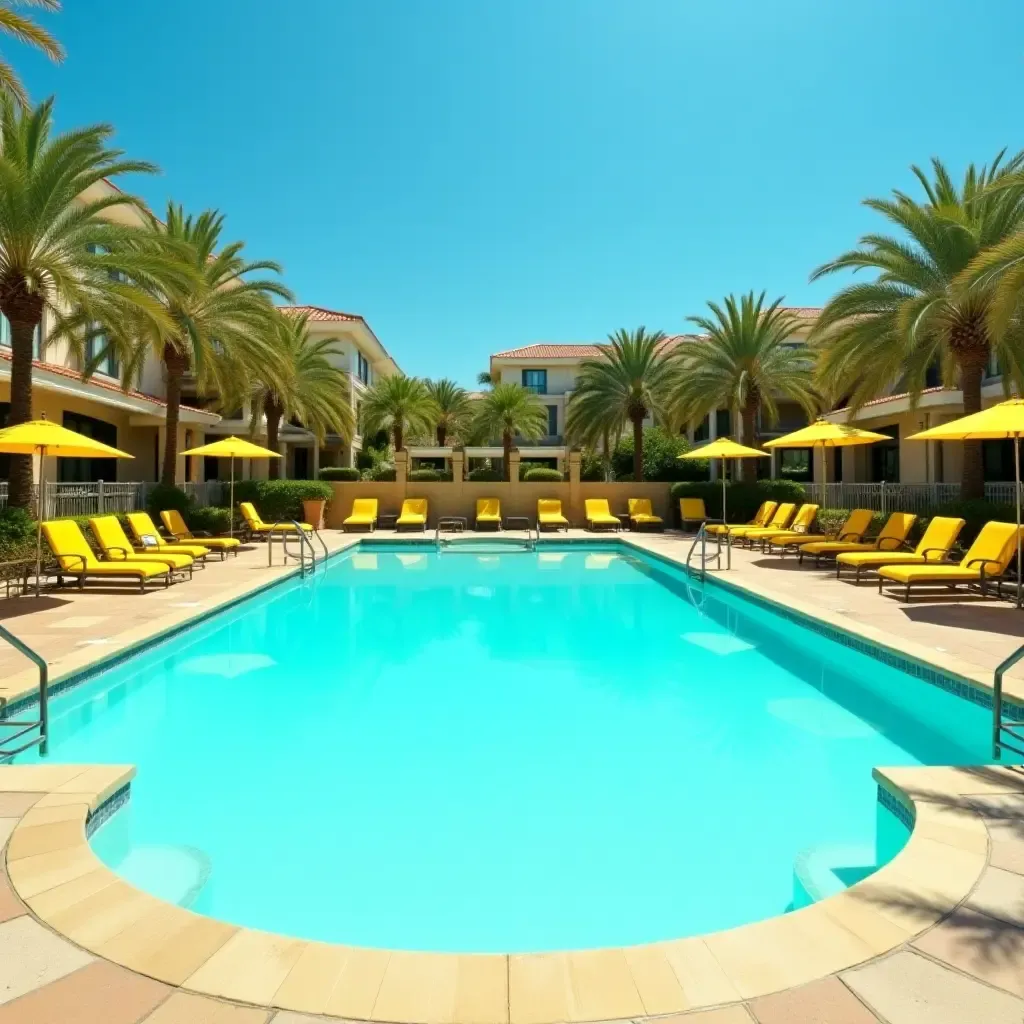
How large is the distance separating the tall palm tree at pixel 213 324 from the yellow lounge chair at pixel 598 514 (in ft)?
36.1

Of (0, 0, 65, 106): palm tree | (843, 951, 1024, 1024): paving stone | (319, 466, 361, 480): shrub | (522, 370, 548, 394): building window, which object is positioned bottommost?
(843, 951, 1024, 1024): paving stone

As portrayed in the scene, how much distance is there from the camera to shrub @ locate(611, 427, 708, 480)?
37875 millimetres

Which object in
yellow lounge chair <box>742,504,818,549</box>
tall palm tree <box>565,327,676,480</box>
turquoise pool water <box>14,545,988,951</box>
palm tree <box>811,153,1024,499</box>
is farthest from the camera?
tall palm tree <box>565,327,676,480</box>

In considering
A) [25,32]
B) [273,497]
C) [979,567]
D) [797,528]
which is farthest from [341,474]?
[979,567]

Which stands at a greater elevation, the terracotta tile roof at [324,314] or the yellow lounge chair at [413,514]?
the terracotta tile roof at [324,314]

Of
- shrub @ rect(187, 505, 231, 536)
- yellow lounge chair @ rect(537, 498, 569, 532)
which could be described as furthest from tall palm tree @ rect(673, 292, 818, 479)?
shrub @ rect(187, 505, 231, 536)

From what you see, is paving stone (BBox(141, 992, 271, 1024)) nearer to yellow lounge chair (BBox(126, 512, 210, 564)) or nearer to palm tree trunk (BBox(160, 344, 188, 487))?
yellow lounge chair (BBox(126, 512, 210, 564))

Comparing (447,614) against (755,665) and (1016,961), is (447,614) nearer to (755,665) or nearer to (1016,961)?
(755,665)

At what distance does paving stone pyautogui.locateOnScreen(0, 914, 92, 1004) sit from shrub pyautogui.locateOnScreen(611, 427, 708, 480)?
34823 mm

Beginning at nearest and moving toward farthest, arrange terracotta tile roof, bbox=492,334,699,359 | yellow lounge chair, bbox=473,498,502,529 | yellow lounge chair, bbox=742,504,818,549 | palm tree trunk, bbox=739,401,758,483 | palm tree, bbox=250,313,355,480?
yellow lounge chair, bbox=742,504,818,549 < palm tree trunk, bbox=739,401,758,483 < palm tree, bbox=250,313,355,480 < yellow lounge chair, bbox=473,498,502,529 < terracotta tile roof, bbox=492,334,699,359

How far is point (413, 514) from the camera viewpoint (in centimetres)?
2550

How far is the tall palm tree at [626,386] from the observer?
28484mm

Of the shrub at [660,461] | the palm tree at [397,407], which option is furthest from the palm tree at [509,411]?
the shrub at [660,461]

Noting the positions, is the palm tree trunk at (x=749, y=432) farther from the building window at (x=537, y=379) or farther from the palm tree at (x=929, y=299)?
the building window at (x=537, y=379)
